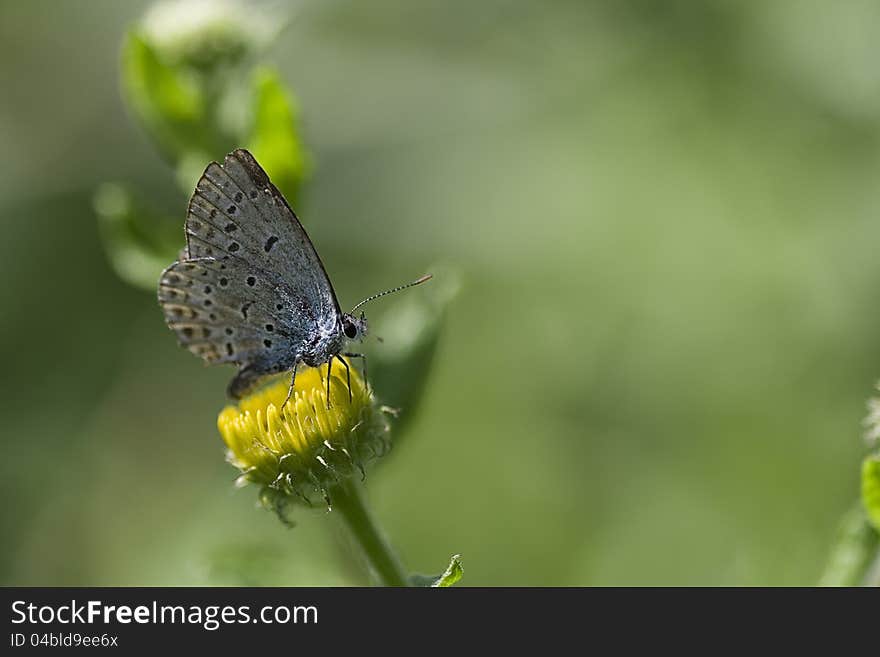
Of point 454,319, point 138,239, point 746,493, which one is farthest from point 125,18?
point 746,493

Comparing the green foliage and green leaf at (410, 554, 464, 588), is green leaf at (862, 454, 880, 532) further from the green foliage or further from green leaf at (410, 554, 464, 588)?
the green foliage

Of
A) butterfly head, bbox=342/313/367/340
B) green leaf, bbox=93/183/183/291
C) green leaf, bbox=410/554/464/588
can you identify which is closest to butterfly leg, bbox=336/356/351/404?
butterfly head, bbox=342/313/367/340

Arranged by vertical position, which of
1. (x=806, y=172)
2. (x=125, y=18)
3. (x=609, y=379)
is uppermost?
(x=125, y=18)

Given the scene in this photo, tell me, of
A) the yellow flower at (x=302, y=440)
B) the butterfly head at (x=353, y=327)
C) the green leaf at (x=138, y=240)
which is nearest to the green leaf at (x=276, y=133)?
the butterfly head at (x=353, y=327)

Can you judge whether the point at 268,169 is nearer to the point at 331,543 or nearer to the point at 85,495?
the point at 331,543

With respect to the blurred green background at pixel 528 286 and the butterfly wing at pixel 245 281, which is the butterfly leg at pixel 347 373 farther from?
the blurred green background at pixel 528 286

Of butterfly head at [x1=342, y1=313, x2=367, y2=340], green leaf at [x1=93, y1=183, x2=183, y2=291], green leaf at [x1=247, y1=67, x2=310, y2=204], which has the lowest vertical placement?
butterfly head at [x1=342, y1=313, x2=367, y2=340]

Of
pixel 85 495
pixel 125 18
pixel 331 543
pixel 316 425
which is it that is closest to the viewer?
pixel 316 425
